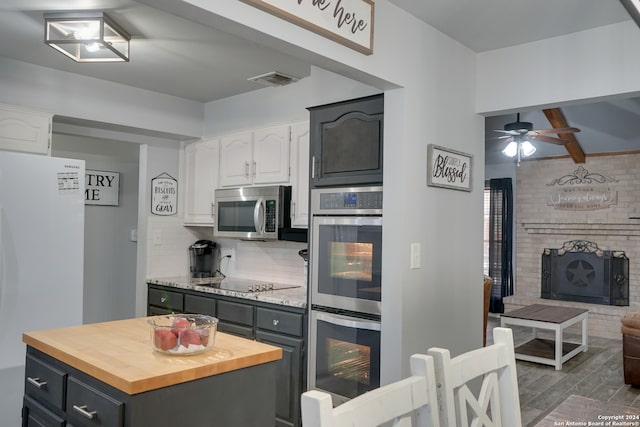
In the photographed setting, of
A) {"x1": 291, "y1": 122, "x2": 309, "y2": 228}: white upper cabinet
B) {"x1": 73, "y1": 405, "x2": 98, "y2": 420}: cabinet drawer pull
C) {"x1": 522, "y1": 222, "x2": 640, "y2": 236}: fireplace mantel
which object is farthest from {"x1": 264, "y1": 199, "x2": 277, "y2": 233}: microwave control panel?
{"x1": 522, "y1": 222, "x2": 640, "y2": 236}: fireplace mantel

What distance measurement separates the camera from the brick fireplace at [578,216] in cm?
672

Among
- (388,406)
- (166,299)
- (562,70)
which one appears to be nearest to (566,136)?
(562,70)

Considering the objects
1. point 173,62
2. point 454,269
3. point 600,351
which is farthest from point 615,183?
point 173,62

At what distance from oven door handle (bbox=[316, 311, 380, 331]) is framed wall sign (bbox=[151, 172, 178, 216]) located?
6.90ft

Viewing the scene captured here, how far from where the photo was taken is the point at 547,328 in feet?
16.5

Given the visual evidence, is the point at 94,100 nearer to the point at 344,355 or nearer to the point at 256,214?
the point at 256,214

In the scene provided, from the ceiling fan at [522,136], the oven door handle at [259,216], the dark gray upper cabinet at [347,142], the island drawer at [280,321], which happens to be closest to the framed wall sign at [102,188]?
the oven door handle at [259,216]

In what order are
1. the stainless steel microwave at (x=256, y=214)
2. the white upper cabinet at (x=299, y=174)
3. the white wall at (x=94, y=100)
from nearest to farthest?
1. the white wall at (x=94, y=100)
2. the white upper cabinet at (x=299, y=174)
3. the stainless steel microwave at (x=256, y=214)

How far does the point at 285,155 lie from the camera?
367 cm

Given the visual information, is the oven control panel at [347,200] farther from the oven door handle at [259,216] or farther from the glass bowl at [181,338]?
the glass bowl at [181,338]

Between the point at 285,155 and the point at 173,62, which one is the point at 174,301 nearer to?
the point at 285,155

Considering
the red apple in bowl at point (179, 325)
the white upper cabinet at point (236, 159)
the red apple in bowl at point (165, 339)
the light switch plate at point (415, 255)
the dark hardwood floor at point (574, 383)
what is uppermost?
the white upper cabinet at point (236, 159)

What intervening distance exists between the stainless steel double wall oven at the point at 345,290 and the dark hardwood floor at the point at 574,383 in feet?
5.03

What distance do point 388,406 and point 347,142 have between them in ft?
6.36
